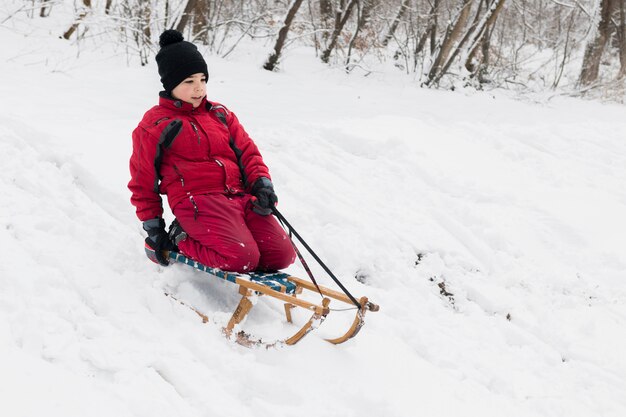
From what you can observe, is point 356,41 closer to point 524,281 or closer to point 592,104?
point 592,104

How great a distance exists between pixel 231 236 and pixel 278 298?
428 millimetres

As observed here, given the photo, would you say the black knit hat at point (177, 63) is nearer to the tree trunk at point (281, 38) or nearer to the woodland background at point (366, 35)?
the woodland background at point (366, 35)

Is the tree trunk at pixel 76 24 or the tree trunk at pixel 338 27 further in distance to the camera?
the tree trunk at pixel 338 27

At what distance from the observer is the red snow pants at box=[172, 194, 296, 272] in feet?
9.45

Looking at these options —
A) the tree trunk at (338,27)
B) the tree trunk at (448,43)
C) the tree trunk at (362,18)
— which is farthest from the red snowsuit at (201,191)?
the tree trunk at (338,27)

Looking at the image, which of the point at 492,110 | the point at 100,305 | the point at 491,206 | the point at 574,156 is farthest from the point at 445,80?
the point at 100,305

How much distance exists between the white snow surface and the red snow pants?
258mm

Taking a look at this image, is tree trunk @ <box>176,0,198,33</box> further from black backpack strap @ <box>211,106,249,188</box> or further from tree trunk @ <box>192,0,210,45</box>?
black backpack strap @ <box>211,106,249,188</box>

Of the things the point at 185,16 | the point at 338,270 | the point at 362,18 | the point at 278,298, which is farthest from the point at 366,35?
the point at 278,298

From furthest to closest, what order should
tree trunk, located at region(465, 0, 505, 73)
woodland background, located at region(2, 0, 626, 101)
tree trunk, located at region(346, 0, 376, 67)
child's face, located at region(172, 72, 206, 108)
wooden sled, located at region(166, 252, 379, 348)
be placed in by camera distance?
1. tree trunk, located at region(346, 0, 376, 67)
2. tree trunk, located at region(465, 0, 505, 73)
3. woodland background, located at region(2, 0, 626, 101)
4. child's face, located at region(172, 72, 206, 108)
5. wooden sled, located at region(166, 252, 379, 348)

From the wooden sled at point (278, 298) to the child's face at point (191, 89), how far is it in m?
0.89

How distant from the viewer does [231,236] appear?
2.89m

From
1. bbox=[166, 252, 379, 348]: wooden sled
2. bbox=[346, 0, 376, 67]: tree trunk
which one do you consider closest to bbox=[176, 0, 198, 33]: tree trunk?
bbox=[346, 0, 376, 67]: tree trunk

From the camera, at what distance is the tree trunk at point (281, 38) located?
27.8 ft
